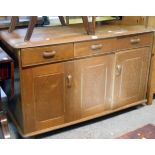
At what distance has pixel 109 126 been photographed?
1990 mm

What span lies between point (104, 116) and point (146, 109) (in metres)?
0.43

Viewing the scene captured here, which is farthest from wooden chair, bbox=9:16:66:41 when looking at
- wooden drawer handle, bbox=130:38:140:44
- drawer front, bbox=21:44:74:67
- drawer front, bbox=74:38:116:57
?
wooden drawer handle, bbox=130:38:140:44

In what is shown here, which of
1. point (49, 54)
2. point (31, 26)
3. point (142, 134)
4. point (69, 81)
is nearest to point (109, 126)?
point (69, 81)

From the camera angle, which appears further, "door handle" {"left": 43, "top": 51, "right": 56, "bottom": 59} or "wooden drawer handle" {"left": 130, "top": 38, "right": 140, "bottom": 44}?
"wooden drawer handle" {"left": 130, "top": 38, "right": 140, "bottom": 44}

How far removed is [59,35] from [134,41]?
626mm

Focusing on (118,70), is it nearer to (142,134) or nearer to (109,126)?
(109,126)

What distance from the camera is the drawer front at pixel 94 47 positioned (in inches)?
66.6

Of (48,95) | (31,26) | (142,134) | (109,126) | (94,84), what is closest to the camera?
(142,134)

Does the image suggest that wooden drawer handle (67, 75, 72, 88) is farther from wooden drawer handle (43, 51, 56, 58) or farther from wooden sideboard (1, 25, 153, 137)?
wooden drawer handle (43, 51, 56, 58)

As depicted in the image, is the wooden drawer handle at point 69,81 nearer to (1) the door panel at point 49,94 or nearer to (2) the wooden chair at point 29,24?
(1) the door panel at point 49,94

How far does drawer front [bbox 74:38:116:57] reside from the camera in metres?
1.69

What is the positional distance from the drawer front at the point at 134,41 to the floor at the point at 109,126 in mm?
624
